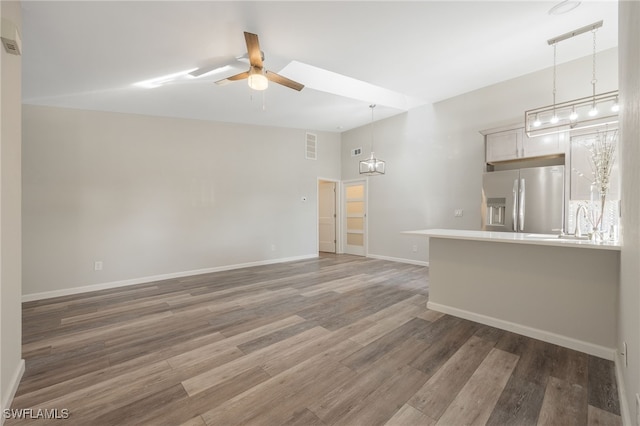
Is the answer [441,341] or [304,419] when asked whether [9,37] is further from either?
[441,341]

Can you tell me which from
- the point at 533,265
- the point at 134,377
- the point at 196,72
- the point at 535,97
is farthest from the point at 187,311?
the point at 535,97

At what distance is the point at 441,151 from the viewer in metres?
5.27

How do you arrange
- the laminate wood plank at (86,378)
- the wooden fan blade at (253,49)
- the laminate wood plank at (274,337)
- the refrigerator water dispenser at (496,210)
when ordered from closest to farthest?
the laminate wood plank at (86,378) < the laminate wood plank at (274,337) < the wooden fan blade at (253,49) < the refrigerator water dispenser at (496,210)

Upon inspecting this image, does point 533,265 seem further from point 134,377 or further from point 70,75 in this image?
point 70,75

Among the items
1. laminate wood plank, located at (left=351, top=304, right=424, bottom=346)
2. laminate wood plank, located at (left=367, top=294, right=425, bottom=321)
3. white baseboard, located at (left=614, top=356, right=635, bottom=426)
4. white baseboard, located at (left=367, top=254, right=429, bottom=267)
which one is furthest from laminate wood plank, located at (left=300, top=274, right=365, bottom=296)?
white baseboard, located at (left=614, top=356, right=635, bottom=426)

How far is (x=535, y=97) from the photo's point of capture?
4.10 m

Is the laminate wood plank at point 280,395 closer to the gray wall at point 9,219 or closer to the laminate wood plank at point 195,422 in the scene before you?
the laminate wood plank at point 195,422

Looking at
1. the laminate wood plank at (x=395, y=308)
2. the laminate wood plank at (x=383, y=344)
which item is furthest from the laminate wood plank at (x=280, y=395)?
the laminate wood plank at (x=395, y=308)

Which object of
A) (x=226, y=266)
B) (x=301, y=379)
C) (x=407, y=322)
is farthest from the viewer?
(x=226, y=266)

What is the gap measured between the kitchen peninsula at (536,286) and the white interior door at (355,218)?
3797 millimetres

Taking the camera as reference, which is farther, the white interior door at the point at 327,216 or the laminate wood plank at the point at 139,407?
the white interior door at the point at 327,216

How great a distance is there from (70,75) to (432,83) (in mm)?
4986

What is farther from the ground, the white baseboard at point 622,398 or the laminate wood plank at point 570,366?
the white baseboard at point 622,398

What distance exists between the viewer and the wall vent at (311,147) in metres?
6.64
